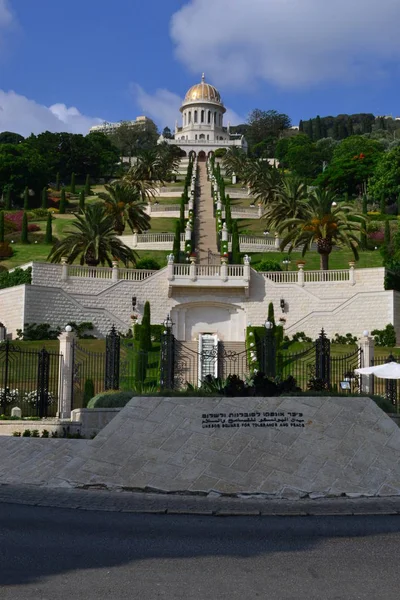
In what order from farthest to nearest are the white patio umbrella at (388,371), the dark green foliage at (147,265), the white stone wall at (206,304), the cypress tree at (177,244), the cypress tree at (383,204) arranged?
the cypress tree at (383,204) → the cypress tree at (177,244) → the dark green foliage at (147,265) → the white stone wall at (206,304) → the white patio umbrella at (388,371)

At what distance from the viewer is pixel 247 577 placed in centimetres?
840

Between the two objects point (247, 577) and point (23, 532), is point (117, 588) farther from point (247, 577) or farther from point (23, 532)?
point (23, 532)

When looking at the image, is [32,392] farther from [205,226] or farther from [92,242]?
[205,226]

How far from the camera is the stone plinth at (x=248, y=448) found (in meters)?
15.1

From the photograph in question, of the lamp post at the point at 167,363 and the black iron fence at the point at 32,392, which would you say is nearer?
the black iron fence at the point at 32,392

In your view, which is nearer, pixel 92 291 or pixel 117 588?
pixel 117 588

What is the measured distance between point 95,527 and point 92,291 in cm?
3402

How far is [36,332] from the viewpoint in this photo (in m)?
41.5

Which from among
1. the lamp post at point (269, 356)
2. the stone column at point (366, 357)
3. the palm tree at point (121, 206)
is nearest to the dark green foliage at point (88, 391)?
the lamp post at point (269, 356)

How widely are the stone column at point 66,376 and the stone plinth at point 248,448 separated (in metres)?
6.45

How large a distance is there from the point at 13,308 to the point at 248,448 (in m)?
29.3

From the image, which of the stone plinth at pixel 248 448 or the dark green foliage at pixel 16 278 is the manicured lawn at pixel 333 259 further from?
the stone plinth at pixel 248 448

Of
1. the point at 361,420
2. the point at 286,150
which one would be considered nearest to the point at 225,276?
the point at 361,420

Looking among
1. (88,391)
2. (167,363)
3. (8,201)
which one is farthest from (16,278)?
(8,201)
